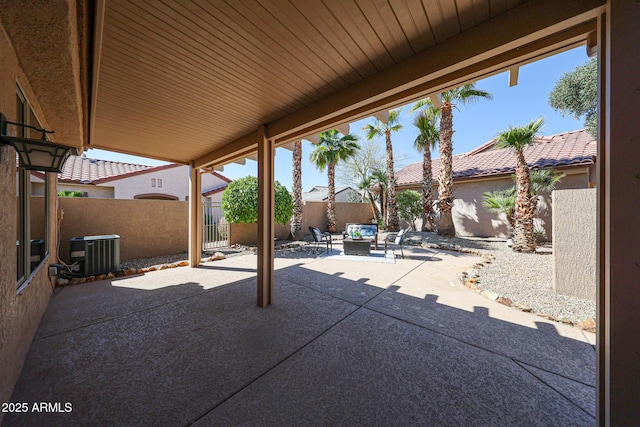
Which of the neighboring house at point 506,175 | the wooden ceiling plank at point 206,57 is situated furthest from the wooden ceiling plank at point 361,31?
the neighboring house at point 506,175

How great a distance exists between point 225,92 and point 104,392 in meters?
3.09

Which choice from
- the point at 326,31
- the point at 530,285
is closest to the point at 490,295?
the point at 530,285

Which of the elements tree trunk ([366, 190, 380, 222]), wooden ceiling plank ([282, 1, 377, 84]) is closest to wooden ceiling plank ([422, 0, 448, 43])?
wooden ceiling plank ([282, 1, 377, 84])

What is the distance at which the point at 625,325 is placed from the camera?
1.15 m

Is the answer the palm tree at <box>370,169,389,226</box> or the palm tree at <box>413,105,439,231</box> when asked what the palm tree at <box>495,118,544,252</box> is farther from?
the palm tree at <box>370,169,389,226</box>

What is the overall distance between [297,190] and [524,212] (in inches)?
318

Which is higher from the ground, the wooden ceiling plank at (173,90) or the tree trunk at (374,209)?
the wooden ceiling plank at (173,90)

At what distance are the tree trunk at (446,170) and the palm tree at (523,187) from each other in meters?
2.08

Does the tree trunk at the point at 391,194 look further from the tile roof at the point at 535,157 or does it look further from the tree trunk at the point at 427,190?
the tile roof at the point at 535,157

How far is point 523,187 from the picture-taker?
7176 mm

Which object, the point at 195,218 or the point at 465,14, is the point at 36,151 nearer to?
the point at 465,14

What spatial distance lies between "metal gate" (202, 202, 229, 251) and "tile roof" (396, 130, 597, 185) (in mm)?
10556

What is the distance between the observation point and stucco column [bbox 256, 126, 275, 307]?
11.9 ft

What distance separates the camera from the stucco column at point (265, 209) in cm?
363
